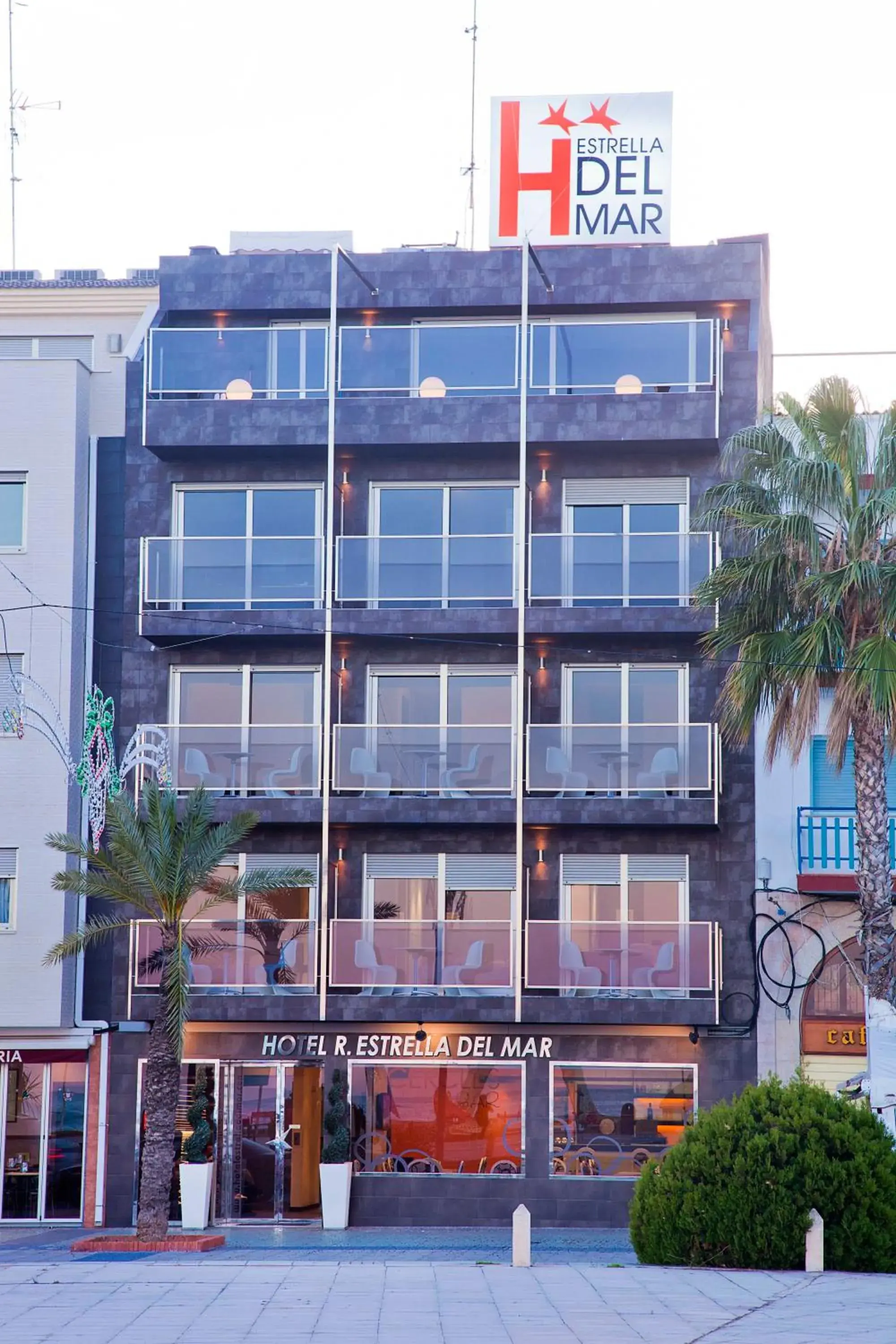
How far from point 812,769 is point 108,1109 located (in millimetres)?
12479

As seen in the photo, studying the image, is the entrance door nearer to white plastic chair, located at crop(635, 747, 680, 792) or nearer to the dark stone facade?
the dark stone facade

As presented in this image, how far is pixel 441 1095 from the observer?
29859mm

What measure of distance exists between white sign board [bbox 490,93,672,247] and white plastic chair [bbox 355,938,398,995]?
39.7 feet

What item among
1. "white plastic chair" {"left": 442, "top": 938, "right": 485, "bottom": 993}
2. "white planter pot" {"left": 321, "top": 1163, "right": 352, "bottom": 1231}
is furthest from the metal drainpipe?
"white plastic chair" {"left": 442, "top": 938, "right": 485, "bottom": 993}

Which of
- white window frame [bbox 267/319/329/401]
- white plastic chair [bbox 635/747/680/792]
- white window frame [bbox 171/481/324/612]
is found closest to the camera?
white plastic chair [bbox 635/747/680/792]

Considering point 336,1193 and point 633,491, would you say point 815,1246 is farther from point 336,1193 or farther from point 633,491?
point 633,491

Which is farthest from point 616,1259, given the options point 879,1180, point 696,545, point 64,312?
point 64,312

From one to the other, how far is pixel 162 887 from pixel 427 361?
1003 centimetres

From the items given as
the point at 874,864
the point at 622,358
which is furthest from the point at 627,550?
Answer: the point at 874,864

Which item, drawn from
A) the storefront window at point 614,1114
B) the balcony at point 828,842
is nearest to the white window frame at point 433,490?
the balcony at point 828,842

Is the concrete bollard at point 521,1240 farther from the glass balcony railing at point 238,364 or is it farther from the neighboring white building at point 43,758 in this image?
the glass balcony railing at point 238,364

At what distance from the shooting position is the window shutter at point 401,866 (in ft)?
101

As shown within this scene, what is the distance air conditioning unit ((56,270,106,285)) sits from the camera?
112 ft

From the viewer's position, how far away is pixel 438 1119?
2978cm
